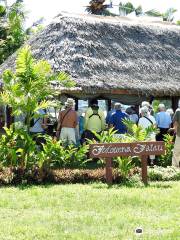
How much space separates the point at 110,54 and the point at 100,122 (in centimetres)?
491

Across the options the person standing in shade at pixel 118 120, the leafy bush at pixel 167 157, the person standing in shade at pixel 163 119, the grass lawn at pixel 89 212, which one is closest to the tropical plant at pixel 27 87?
the grass lawn at pixel 89 212

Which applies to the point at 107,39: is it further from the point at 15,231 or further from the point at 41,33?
the point at 15,231

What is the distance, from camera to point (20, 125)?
12.2 metres

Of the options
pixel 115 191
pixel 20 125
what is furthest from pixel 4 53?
pixel 115 191

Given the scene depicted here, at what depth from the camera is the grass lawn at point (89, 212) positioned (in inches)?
274

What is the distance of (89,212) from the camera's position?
27.1ft

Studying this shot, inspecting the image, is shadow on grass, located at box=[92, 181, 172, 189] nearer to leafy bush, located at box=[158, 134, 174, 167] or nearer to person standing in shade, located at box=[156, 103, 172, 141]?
leafy bush, located at box=[158, 134, 174, 167]

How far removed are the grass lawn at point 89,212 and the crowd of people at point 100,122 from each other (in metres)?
2.92

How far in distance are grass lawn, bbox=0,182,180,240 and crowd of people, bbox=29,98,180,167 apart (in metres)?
2.92

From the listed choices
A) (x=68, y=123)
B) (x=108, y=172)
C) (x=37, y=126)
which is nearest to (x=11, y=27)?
(x=37, y=126)

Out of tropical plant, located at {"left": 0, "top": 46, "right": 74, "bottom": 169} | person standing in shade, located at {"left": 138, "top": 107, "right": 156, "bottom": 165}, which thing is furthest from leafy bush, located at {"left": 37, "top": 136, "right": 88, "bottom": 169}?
person standing in shade, located at {"left": 138, "top": 107, "right": 156, "bottom": 165}

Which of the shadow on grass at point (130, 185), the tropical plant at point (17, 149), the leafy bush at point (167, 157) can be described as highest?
the tropical plant at point (17, 149)

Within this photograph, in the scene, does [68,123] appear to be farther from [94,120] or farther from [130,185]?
[130,185]

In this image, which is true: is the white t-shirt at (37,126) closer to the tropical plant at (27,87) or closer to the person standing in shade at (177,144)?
the tropical plant at (27,87)
